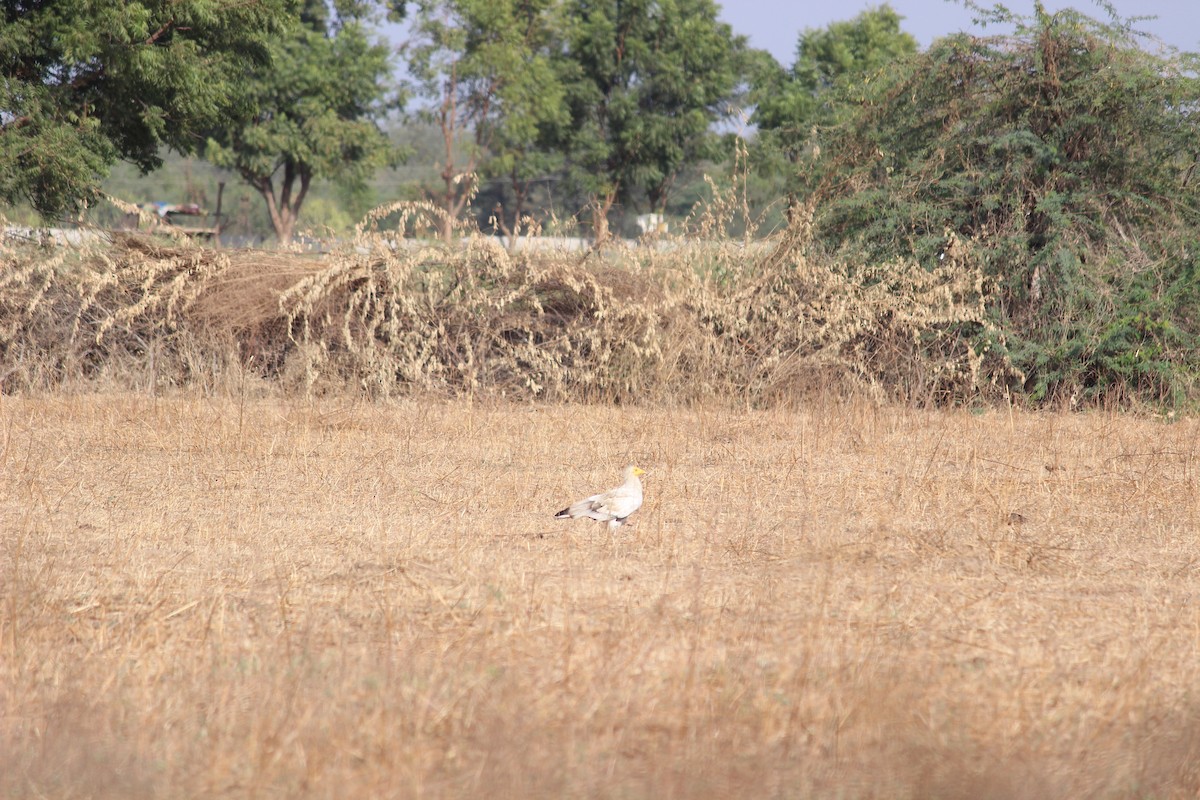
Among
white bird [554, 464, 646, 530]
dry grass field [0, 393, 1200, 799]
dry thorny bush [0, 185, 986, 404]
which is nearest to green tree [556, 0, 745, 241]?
dry thorny bush [0, 185, 986, 404]

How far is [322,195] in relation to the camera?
214ft

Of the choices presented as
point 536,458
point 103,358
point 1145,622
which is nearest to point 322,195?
point 103,358

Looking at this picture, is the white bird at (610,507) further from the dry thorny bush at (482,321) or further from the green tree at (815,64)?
the green tree at (815,64)

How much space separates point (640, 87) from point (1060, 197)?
25565 millimetres

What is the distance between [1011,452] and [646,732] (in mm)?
5647

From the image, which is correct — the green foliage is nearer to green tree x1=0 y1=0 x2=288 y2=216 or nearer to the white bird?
the white bird

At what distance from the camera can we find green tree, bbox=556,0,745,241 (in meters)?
34.5

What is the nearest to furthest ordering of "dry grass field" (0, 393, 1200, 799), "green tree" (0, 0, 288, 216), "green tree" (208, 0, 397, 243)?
"dry grass field" (0, 393, 1200, 799) → "green tree" (0, 0, 288, 216) → "green tree" (208, 0, 397, 243)

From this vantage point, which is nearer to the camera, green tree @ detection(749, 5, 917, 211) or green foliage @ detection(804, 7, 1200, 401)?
green foliage @ detection(804, 7, 1200, 401)

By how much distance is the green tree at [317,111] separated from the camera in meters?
29.0

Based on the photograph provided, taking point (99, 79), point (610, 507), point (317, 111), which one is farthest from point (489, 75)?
point (610, 507)

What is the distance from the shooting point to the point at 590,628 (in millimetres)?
4215

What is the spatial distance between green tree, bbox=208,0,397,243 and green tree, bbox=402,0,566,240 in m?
1.44

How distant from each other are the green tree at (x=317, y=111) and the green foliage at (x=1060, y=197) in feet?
66.4
